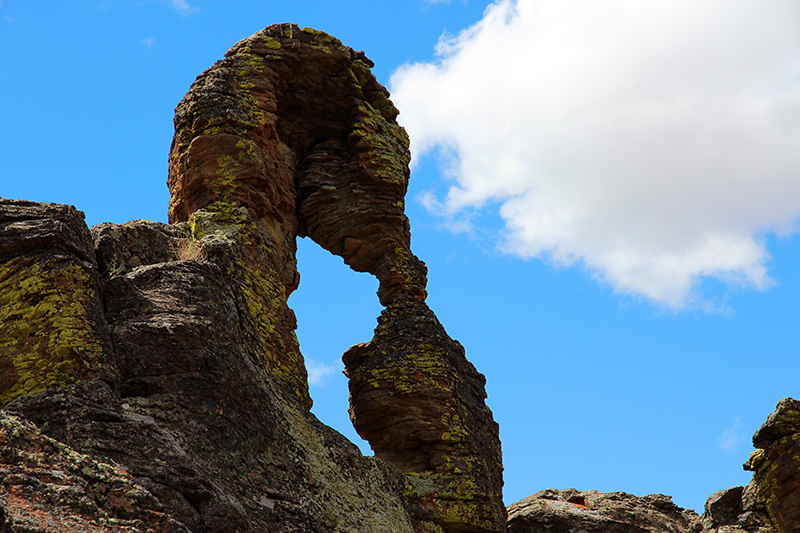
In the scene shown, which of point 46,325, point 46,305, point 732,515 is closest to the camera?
point 46,325

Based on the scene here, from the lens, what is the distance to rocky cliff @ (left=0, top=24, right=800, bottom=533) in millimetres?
14172

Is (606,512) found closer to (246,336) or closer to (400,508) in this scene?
(400,508)

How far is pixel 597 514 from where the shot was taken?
33000 millimetres

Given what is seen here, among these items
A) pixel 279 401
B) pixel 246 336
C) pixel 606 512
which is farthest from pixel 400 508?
pixel 606 512

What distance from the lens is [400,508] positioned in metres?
23.2

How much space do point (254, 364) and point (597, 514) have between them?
17825mm

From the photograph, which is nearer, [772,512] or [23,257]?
[23,257]

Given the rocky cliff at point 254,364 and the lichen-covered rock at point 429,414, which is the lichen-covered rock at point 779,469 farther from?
the lichen-covered rock at point 429,414

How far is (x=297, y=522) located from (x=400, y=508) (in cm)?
653

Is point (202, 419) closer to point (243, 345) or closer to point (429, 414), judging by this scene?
point (243, 345)

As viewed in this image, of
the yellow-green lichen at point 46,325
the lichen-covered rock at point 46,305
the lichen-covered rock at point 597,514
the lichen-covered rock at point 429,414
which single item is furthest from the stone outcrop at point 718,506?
the yellow-green lichen at point 46,325

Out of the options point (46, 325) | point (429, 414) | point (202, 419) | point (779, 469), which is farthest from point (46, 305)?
point (779, 469)

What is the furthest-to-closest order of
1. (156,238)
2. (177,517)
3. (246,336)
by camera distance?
1. (156,238)
2. (246,336)
3. (177,517)

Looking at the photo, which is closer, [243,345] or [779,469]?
[243,345]
